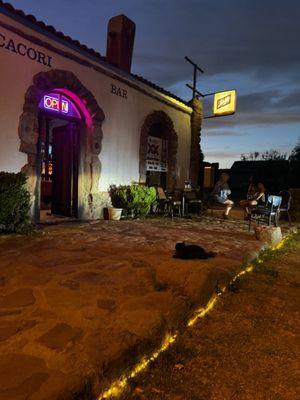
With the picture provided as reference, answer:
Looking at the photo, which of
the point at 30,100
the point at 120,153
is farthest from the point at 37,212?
the point at 120,153

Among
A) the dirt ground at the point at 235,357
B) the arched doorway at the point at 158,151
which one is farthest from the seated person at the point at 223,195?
the dirt ground at the point at 235,357

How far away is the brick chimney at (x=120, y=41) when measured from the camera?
9.84 m

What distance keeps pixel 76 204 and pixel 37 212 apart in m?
1.25

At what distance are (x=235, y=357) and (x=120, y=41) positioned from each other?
9685 mm

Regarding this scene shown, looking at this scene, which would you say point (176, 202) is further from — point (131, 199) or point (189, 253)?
point (189, 253)

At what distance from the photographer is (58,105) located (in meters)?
7.88

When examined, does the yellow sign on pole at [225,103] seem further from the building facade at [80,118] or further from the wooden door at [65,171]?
the wooden door at [65,171]

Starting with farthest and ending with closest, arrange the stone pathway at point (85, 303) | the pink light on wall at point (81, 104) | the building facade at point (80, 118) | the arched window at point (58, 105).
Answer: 1. the pink light on wall at point (81, 104)
2. the arched window at point (58, 105)
3. the building facade at point (80, 118)
4. the stone pathway at point (85, 303)

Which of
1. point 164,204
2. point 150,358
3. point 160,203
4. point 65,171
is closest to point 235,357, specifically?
point 150,358

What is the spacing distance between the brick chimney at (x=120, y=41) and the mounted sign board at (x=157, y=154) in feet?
8.12

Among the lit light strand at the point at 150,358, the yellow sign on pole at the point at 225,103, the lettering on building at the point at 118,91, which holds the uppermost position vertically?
the yellow sign on pole at the point at 225,103

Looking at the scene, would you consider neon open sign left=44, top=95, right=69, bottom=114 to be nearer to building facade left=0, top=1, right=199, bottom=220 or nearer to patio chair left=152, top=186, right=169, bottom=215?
building facade left=0, top=1, right=199, bottom=220

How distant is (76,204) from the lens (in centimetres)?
835

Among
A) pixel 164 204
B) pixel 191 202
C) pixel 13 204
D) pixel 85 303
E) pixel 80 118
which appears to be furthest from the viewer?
pixel 191 202
